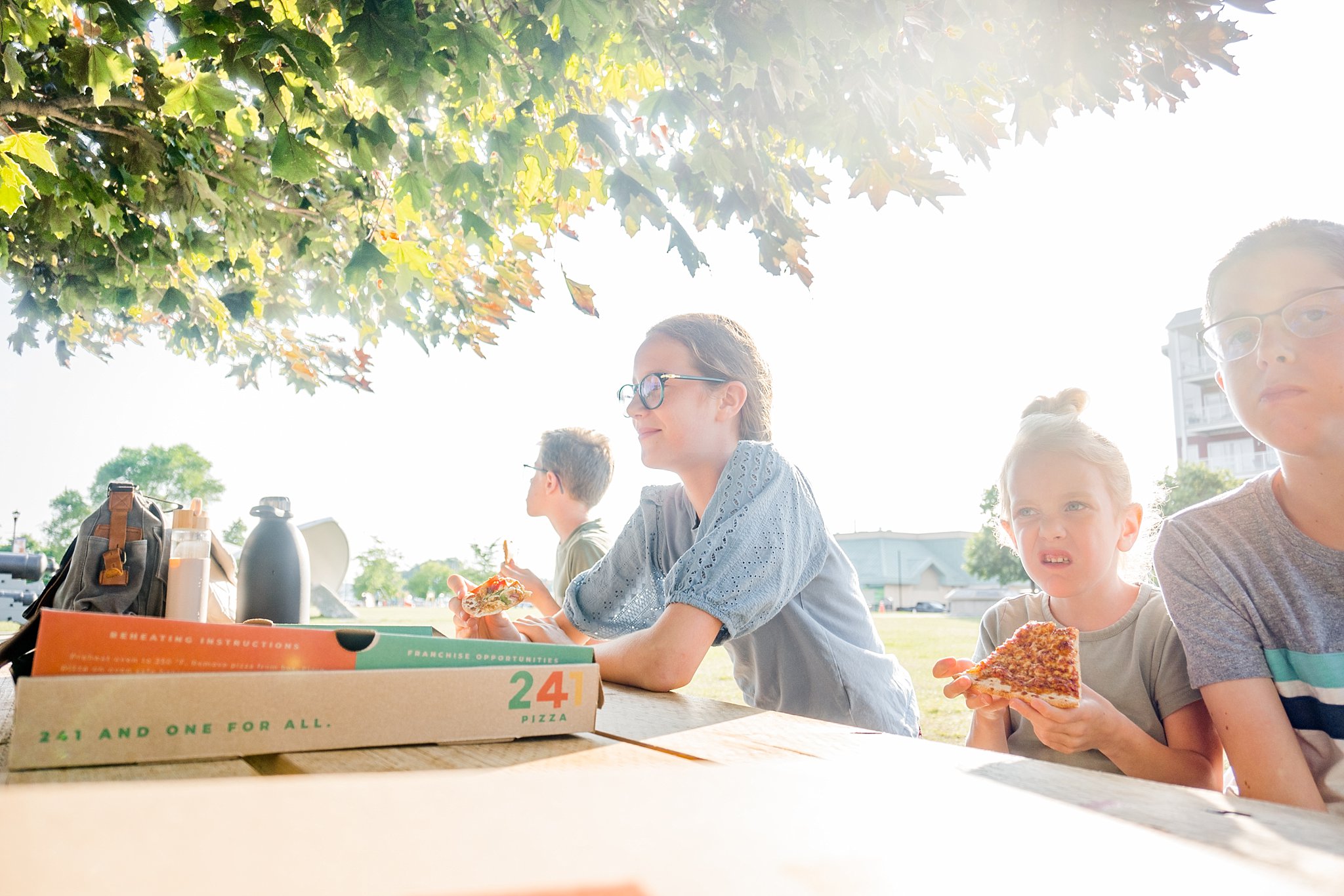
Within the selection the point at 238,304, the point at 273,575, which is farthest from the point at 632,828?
the point at 238,304

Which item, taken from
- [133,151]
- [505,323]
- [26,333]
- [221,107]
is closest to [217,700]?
[221,107]

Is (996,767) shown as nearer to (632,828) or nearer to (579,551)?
(632,828)

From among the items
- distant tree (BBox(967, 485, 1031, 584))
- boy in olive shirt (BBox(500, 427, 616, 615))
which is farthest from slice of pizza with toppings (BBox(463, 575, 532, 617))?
distant tree (BBox(967, 485, 1031, 584))

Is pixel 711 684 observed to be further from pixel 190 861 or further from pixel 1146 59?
pixel 190 861

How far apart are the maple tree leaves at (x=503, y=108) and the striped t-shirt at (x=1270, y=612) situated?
0.98m

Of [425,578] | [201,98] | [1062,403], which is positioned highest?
[201,98]

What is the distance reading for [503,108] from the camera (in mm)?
3162

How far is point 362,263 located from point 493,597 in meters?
1.36

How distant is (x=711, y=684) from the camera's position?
366 inches

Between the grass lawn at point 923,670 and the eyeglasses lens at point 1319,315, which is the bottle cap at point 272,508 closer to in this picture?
the grass lawn at point 923,670

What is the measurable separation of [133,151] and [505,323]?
7.48 feet

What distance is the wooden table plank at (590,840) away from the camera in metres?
0.42

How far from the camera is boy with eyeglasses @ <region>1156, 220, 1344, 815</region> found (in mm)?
1368

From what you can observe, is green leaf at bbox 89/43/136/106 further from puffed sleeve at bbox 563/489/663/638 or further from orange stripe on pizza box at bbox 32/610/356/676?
orange stripe on pizza box at bbox 32/610/356/676
